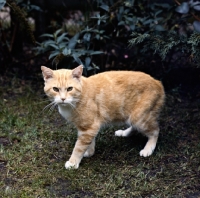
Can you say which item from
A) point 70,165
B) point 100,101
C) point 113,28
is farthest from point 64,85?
point 113,28

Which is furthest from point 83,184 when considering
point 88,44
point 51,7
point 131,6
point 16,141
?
point 51,7

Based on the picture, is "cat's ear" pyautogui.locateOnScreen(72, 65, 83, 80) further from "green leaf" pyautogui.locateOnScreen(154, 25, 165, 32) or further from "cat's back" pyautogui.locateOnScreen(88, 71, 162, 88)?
"green leaf" pyautogui.locateOnScreen(154, 25, 165, 32)

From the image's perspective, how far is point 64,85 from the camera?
3.71 metres

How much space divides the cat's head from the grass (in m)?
0.65

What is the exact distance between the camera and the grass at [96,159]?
11.7ft

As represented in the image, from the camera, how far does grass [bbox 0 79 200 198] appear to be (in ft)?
11.7

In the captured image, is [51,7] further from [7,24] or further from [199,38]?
[199,38]

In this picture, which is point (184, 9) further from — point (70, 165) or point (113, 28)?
point (70, 165)

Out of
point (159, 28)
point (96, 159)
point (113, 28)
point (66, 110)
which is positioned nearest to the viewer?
point (66, 110)

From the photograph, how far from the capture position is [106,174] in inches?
151

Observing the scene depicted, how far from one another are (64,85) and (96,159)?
852 mm

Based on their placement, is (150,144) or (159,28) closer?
(150,144)

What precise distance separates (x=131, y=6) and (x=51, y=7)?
1.45m

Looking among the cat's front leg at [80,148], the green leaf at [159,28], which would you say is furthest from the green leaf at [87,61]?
the cat's front leg at [80,148]
